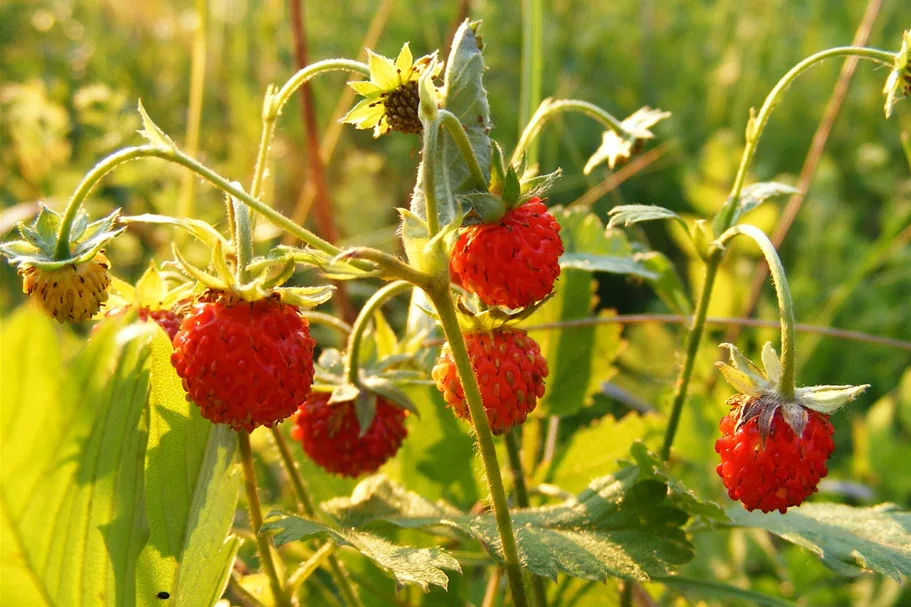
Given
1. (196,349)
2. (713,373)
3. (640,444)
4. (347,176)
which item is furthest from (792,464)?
(347,176)

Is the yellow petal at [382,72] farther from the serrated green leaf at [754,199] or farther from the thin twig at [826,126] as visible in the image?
the thin twig at [826,126]

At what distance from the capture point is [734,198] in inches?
45.4

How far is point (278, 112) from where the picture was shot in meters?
1.09

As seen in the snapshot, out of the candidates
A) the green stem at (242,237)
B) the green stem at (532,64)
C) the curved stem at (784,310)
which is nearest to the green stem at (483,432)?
the green stem at (242,237)

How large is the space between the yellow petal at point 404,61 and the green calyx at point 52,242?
0.35 meters

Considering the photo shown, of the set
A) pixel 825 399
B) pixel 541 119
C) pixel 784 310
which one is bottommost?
pixel 825 399

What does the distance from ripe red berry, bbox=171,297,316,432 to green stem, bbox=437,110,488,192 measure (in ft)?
0.86

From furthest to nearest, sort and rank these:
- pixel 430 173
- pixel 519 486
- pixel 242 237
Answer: pixel 519 486 < pixel 242 237 < pixel 430 173

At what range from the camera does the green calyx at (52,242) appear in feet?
3.22

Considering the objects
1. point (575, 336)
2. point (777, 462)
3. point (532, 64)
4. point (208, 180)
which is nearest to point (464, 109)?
point (208, 180)

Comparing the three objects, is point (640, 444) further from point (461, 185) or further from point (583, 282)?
point (583, 282)

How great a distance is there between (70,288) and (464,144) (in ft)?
1.51

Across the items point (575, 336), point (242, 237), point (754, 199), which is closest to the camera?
point (242, 237)

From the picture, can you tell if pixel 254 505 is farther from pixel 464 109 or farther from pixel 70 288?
pixel 464 109
